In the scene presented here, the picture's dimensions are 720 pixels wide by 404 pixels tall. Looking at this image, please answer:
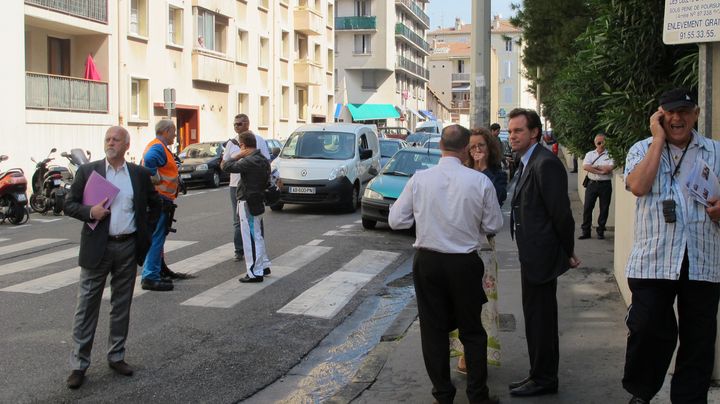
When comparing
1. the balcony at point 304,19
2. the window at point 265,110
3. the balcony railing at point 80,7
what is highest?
the balcony at point 304,19

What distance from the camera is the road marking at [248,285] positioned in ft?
27.8

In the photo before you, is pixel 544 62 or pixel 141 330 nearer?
pixel 141 330

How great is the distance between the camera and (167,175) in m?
8.89

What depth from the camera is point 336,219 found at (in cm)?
1606

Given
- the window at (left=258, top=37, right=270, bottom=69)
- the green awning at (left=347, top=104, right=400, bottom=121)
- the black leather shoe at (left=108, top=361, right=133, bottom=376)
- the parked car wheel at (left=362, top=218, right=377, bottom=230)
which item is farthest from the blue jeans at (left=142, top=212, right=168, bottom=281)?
the green awning at (left=347, top=104, right=400, bottom=121)

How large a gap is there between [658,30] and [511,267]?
455 centimetres

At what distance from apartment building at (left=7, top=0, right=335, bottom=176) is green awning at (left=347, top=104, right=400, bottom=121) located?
59.7ft

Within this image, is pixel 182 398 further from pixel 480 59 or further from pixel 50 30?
pixel 50 30

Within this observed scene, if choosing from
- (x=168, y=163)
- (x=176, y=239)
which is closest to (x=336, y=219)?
(x=176, y=239)

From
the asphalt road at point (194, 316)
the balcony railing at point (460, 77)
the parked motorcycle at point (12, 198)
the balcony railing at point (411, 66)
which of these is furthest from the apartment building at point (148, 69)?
the balcony railing at point (460, 77)

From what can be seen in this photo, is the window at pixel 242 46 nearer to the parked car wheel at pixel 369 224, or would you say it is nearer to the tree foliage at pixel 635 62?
the parked car wheel at pixel 369 224

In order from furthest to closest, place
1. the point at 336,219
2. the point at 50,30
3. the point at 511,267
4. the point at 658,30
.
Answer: the point at 50,30, the point at 336,219, the point at 511,267, the point at 658,30

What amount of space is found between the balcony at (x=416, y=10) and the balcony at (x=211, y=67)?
43.6 meters

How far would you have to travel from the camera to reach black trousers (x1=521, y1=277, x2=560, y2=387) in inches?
205
